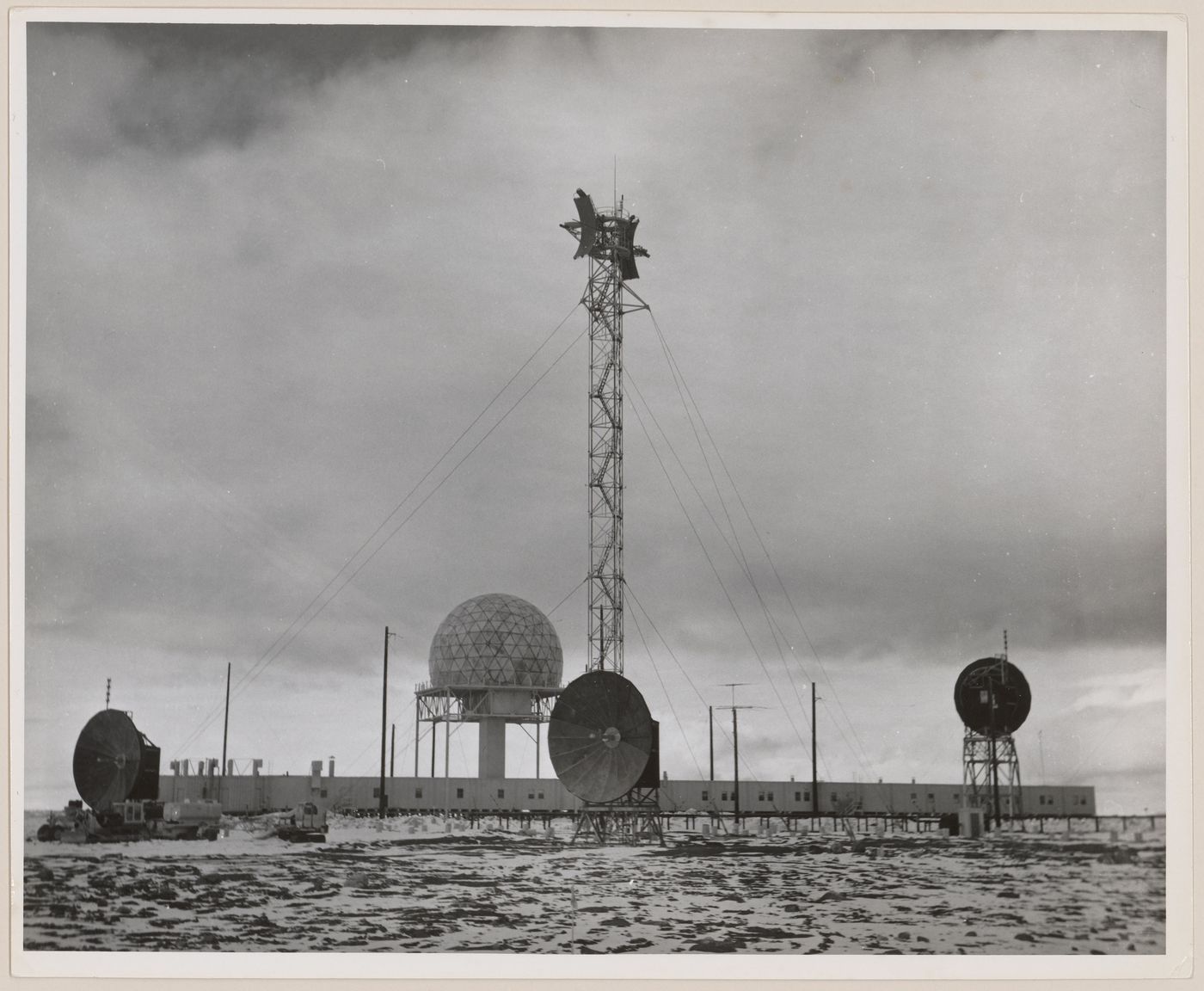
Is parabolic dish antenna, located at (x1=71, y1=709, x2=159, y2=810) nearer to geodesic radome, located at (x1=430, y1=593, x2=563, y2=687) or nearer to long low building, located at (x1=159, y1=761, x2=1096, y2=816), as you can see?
long low building, located at (x1=159, y1=761, x2=1096, y2=816)

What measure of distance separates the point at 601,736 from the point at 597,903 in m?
10.7

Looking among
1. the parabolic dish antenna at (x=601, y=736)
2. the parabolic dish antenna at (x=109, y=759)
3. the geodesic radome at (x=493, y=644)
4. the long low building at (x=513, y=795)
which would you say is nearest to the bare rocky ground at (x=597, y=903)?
the parabolic dish antenna at (x=601, y=736)

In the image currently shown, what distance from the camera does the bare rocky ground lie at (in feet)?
68.5

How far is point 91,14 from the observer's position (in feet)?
63.4

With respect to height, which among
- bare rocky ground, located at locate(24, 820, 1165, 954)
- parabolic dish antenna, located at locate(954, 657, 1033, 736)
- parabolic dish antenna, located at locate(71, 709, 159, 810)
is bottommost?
bare rocky ground, located at locate(24, 820, 1165, 954)

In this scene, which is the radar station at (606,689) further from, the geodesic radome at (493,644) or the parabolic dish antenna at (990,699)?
the geodesic radome at (493,644)

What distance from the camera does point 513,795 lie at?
207ft

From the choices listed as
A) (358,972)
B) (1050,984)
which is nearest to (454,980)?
(358,972)

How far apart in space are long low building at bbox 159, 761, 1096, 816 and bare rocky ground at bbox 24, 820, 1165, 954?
27.0m

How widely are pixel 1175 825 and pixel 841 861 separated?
1326cm

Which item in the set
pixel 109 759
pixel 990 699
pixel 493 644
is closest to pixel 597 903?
pixel 990 699

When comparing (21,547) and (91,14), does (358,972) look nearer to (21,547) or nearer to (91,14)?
(21,547)

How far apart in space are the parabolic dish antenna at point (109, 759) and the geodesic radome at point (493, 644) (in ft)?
85.0

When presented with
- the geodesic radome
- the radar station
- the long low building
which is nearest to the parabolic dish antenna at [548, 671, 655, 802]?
the radar station
